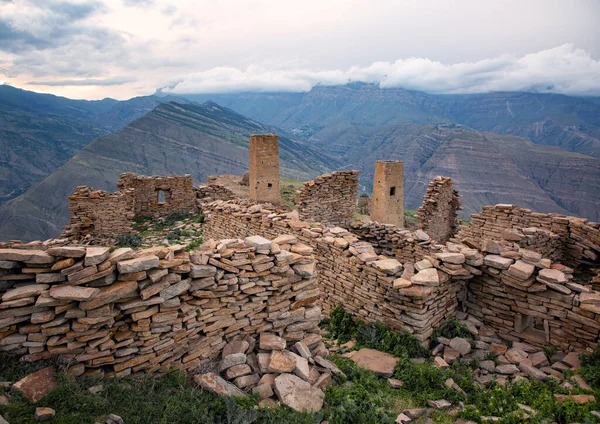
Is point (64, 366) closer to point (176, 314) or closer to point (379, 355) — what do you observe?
point (176, 314)

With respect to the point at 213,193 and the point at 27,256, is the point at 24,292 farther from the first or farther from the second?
the point at 213,193

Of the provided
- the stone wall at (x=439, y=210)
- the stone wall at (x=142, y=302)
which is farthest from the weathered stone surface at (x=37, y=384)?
the stone wall at (x=439, y=210)

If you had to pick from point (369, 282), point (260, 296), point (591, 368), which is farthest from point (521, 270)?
point (260, 296)

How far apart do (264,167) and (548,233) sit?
1294cm

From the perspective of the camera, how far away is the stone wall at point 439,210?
16359 mm

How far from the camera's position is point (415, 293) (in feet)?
Result: 20.3

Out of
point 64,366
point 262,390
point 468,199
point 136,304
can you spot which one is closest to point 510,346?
point 262,390

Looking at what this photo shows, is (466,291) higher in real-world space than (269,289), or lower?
lower

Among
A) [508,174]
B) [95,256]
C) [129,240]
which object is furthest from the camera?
[508,174]

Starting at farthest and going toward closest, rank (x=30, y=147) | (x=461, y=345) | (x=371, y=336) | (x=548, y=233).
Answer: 1. (x=30, y=147)
2. (x=548, y=233)
3. (x=371, y=336)
4. (x=461, y=345)

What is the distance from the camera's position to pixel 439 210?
17.0m

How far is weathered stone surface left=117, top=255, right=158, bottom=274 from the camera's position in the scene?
3938 mm

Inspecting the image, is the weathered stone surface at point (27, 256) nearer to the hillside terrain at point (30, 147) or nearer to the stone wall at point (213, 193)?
the stone wall at point (213, 193)

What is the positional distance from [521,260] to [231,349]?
598 cm
